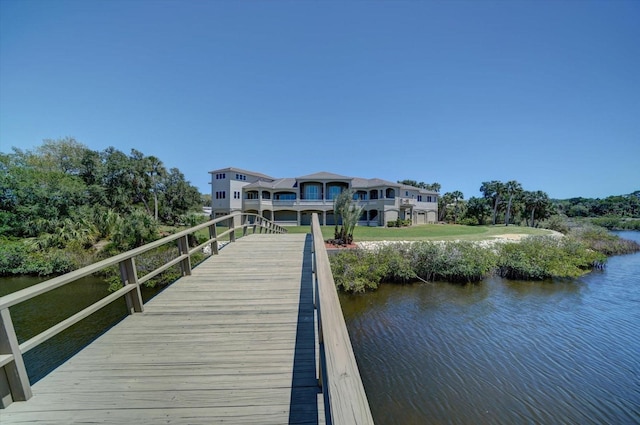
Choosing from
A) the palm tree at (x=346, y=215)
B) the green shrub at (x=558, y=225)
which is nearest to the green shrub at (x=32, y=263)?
the palm tree at (x=346, y=215)

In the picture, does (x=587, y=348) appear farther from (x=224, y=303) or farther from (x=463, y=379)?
(x=224, y=303)

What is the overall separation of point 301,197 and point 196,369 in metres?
33.4

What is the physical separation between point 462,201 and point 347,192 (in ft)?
127

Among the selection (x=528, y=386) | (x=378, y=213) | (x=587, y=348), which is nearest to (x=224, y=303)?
(x=528, y=386)

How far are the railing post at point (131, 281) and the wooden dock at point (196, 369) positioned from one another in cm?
16

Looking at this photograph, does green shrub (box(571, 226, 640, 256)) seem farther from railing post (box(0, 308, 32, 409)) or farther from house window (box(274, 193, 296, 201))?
railing post (box(0, 308, 32, 409))

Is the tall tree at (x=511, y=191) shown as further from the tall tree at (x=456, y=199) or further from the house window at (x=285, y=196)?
the house window at (x=285, y=196)

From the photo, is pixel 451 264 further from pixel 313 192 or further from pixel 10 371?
pixel 313 192

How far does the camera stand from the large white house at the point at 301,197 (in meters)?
34.3

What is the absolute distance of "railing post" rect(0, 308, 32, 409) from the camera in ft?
7.13

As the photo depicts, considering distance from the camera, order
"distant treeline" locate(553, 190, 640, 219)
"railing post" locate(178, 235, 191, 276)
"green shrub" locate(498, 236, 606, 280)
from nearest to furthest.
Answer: "railing post" locate(178, 235, 191, 276) < "green shrub" locate(498, 236, 606, 280) < "distant treeline" locate(553, 190, 640, 219)

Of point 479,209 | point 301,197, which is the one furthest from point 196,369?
point 479,209

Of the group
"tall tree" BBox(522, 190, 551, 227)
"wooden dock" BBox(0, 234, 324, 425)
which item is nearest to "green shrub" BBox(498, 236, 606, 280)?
"wooden dock" BBox(0, 234, 324, 425)

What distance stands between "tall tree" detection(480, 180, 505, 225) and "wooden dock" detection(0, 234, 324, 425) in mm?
50205
